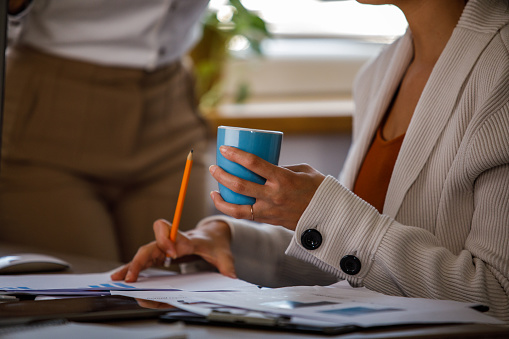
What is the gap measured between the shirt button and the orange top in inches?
9.7

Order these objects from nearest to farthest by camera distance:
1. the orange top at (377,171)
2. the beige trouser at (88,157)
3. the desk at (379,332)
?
the desk at (379,332) < the orange top at (377,171) < the beige trouser at (88,157)

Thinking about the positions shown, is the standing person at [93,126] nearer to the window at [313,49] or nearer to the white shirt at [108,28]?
the white shirt at [108,28]

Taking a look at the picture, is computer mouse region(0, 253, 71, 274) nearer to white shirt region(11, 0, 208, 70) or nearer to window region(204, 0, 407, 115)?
white shirt region(11, 0, 208, 70)

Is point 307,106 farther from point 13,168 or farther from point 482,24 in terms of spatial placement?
point 482,24

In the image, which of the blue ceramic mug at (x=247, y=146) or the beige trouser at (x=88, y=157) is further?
the beige trouser at (x=88, y=157)

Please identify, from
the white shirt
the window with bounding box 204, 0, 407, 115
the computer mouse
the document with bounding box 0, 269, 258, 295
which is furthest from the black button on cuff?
the window with bounding box 204, 0, 407, 115

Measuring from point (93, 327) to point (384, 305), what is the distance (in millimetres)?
262

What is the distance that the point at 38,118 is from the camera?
1.39 metres

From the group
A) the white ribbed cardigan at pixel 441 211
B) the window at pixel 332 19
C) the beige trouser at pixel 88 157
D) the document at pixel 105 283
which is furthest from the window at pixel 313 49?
the document at pixel 105 283

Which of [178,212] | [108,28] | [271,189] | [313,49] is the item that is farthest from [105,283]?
[313,49]

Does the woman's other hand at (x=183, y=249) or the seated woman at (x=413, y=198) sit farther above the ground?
the seated woman at (x=413, y=198)

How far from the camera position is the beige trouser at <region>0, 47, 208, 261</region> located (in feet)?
4.42

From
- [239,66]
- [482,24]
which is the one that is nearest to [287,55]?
[239,66]

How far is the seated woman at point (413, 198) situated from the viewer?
0.69 meters
